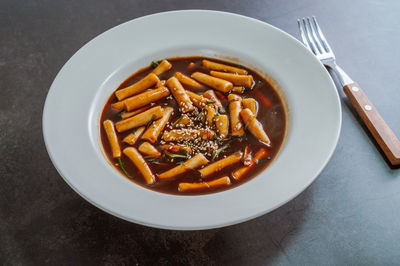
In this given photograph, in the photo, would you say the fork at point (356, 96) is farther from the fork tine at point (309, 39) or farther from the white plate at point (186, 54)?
the white plate at point (186, 54)

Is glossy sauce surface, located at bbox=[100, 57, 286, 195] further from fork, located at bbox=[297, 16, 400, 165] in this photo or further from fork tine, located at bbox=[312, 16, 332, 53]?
fork tine, located at bbox=[312, 16, 332, 53]

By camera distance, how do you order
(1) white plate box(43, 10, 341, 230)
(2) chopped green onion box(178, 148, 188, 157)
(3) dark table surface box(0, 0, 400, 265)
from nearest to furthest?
(1) white plate box(43, 10, 341, 230), (3) dark table surface box(0, 0, 400, 265), (2) chopped green onion box(178, 148, 188, 157)

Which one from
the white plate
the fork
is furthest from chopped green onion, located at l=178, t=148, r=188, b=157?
the fork

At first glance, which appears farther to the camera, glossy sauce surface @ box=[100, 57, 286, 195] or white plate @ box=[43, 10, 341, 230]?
glossy sauce surface @ box=[100, 57, 286, 195]

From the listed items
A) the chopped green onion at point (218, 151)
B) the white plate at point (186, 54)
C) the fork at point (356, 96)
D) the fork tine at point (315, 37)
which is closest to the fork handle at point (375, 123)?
the fork at point (356, 96)

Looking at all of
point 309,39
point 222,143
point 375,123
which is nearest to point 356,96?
point 375,123
